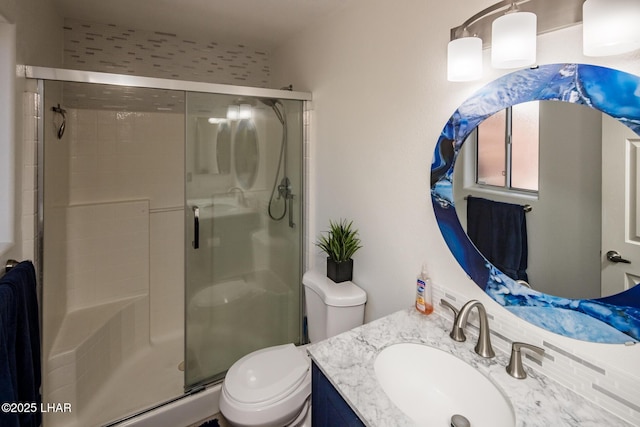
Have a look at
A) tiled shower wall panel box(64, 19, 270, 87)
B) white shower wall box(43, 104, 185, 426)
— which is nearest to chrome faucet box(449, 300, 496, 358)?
white shower wall box(43, 104, 185, 426)

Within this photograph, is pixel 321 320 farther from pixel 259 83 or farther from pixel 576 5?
pixel 259 83

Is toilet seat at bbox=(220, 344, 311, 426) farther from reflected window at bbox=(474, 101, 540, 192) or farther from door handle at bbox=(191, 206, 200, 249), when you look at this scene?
reflected window at bbox=(474, 101, 540, 192)

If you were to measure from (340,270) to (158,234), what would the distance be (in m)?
1.60

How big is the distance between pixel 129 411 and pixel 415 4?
250 cm

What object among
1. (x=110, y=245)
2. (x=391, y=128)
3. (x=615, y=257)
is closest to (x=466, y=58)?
(x=391, y=128)

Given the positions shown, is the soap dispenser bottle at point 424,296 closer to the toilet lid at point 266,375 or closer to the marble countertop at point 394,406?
the marble countertop at point 394,406

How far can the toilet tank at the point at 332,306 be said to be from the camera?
1.65 m

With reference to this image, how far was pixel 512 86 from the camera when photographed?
3.34 ft

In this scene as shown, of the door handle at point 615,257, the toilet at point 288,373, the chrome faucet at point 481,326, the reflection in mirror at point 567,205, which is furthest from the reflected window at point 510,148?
the toilet at point 288,373

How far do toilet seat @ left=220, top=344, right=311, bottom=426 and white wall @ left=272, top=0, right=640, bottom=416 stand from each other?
0.49 metres

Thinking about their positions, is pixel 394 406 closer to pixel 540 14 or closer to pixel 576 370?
pixel 576 370

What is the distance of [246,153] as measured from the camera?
1.99 metres

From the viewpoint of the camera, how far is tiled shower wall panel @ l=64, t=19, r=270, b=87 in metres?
2.17

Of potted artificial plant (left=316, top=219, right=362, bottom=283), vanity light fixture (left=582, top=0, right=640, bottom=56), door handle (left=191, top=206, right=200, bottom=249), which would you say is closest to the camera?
vanity light fixture (left=582, top=0, right=640, bottom=56)
